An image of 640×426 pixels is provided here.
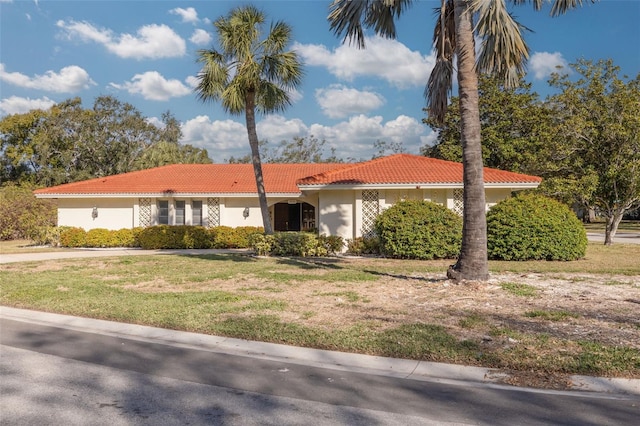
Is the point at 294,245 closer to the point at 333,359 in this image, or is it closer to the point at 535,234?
the point at 535,234

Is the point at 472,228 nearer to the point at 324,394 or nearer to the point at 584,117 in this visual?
the point at 324,394

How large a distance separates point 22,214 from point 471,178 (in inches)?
1037

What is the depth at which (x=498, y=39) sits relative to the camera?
1057 centimetres

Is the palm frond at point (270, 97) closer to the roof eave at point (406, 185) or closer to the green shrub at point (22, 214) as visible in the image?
the roof eave at point (406, 185)

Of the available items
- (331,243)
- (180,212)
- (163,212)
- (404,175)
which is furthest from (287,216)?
(404,175)

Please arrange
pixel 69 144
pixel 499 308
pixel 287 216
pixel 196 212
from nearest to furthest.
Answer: pixel 499 308 < pixel 196 212 < pixel 287 216 < pixel 69 144

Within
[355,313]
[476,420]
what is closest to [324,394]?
[476,420]

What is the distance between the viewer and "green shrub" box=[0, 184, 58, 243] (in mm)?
26797

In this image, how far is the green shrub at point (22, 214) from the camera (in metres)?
26.8

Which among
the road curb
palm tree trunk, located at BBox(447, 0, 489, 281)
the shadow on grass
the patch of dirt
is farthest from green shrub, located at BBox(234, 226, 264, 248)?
the road curb

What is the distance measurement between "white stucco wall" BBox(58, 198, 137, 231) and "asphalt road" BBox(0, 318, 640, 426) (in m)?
19.5

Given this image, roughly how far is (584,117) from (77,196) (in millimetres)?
24238

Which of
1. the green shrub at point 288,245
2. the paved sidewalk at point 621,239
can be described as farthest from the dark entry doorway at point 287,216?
the paved sidewalk at point 621,239

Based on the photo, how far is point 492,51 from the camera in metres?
11.0
